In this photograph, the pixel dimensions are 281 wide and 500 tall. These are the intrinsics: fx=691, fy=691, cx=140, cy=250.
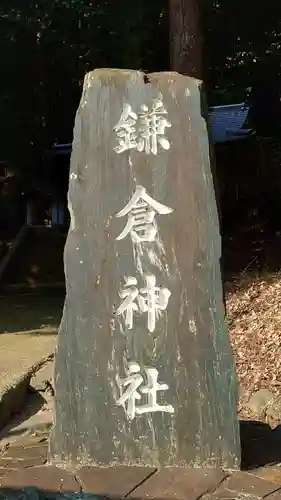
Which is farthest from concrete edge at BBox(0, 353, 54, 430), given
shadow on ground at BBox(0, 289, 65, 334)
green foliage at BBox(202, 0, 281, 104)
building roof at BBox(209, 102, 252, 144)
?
building roof at BBox(209, 102, 252, 144)

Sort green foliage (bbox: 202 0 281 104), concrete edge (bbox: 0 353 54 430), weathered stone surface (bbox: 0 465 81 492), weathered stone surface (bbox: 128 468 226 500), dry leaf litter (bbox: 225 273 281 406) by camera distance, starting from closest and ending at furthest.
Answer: weathered stone surface (bbox: 128 468 226 500), weathered stone surface (bbox: 0 465 81 492), concrete edge (bbox: 0 353 54 430), dry leaf litter (bbox: 225 273 281 406), green foliage (bbox: 202 0 281 104)

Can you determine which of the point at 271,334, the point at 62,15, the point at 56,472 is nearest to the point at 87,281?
the point at 56,472

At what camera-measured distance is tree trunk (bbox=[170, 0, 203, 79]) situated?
7.82m

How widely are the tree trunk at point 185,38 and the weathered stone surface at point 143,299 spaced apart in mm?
4277

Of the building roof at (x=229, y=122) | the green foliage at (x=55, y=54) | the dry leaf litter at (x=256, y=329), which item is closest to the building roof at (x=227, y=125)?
the building roof at (x=229, y=122)

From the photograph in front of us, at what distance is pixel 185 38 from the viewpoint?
7.90m

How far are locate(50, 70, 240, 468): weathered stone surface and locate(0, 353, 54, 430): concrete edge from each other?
2.01 m

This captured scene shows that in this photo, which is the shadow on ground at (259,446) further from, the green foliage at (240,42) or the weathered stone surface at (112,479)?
the green foliage at (240,42)

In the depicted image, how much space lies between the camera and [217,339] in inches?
145

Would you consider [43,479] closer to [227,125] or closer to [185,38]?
[185,38]

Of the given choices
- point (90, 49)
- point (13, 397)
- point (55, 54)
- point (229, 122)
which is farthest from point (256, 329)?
point (229, 122)

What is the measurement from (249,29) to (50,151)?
5232 millimetres

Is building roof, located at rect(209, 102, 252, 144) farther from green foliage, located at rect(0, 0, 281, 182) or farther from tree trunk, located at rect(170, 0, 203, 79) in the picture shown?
tree trunk, located at rect(170, 0, 203, 79)

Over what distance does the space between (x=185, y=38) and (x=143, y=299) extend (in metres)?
4.94
